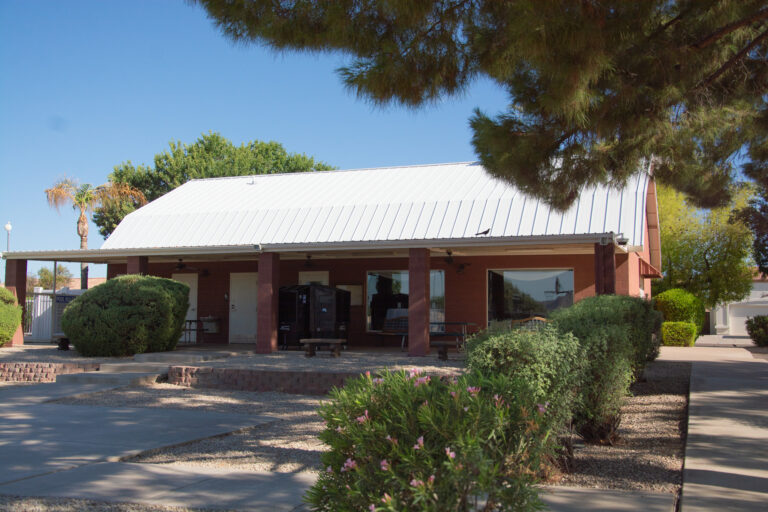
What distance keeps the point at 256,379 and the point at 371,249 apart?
518 centimetres

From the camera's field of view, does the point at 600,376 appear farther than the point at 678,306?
No

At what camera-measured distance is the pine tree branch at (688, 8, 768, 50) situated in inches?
279

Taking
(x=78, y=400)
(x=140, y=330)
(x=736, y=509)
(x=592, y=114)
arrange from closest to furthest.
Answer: (x=736, y=509) → (x=592, y=114) → (x=78, y=400) → (x=140, y=330)

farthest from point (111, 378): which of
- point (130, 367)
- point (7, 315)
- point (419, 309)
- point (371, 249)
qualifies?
point (7, 315)

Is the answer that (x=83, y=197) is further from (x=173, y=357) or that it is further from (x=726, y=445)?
(x=726, y=445)

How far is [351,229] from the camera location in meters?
19.2

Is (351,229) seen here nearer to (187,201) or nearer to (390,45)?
(187,201)

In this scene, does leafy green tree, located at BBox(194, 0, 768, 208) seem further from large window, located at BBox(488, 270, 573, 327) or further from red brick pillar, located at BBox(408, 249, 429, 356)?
large window, located at BBox(488, 270, 573, 327)

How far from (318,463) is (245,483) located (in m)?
0.97

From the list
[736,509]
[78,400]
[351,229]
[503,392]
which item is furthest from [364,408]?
[351,229]

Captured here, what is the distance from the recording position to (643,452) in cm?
710

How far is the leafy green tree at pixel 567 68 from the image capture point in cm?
640

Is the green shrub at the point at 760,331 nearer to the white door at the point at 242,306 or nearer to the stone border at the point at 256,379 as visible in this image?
the white door at the point at 242,306

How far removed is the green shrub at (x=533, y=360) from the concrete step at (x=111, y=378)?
26.6ft
